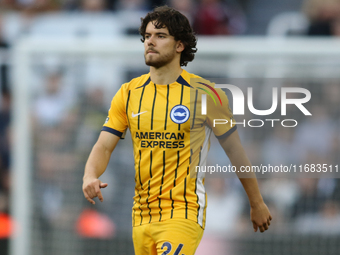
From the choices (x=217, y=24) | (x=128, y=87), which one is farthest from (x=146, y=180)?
(x=217, y=24)

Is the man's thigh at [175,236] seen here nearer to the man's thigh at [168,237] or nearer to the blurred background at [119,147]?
the man's thigh at [168,237]

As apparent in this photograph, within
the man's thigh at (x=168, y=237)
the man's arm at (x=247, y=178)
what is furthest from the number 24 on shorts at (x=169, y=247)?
the man's arm at (x=247, y=178)

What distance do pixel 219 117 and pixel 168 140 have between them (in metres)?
0.43

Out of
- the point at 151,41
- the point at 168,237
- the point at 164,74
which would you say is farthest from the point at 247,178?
the point at 151,41

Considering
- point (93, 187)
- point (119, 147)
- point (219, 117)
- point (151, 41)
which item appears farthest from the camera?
point (119, 147)

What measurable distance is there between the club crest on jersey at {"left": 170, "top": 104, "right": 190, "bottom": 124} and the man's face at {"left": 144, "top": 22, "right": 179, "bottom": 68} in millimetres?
345

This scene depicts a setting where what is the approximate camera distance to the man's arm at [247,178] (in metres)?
3.78

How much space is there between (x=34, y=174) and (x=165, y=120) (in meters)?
4.03

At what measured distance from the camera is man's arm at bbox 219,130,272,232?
3.78 m

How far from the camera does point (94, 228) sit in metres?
6.94

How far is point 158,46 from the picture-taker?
3668 mm

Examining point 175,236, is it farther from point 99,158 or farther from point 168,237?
point 99,158

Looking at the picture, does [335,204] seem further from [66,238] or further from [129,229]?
[66,238]

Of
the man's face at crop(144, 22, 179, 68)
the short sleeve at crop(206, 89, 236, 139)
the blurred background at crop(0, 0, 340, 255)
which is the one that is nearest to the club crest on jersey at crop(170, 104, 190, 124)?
the short sleeve at crop(206, 89, 236, 139)
